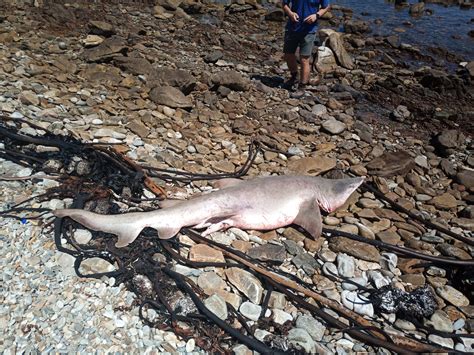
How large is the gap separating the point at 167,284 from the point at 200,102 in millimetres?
4602

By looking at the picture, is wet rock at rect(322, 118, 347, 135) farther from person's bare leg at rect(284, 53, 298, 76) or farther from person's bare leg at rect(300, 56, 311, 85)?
person's bare leg at rect(284, 53, 298, 76)

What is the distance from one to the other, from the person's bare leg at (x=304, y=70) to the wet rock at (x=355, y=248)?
550 centimetres

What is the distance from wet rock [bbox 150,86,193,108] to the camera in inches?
283

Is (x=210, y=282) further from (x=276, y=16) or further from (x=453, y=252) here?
(x=276, y=16)

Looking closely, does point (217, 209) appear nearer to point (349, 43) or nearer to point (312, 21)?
point (312, 21)

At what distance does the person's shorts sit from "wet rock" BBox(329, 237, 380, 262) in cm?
555

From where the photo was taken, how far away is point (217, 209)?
4559mm

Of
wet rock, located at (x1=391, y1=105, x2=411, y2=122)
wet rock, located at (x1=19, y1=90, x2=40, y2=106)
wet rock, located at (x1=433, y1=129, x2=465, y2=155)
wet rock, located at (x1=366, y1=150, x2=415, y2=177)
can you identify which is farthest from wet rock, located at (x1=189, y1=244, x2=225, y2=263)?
wet rock, located at (x1=391, y1=105, x2=411, y2=122)

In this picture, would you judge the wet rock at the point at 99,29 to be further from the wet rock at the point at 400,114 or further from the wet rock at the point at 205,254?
the wet rock at the point at 205,254

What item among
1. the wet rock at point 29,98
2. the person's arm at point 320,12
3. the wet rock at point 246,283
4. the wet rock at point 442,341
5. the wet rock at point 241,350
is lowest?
the wet rock at point 442,341

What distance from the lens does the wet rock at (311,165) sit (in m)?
6.09

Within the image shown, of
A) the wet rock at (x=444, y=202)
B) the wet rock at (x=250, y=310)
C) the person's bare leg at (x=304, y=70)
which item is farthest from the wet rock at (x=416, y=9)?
the wet rock at (x=250, y=310)

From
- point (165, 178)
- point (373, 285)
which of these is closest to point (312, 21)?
point (165, 178)

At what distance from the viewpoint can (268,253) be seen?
175 inches
